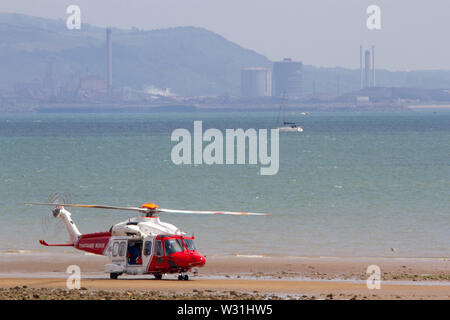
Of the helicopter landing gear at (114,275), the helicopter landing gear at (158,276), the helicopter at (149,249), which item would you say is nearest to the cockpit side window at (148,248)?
the helicopter at (149,249)

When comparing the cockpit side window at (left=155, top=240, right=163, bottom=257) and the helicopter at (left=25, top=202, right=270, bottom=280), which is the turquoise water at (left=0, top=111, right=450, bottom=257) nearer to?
the helicopter at (left=25, top=202, right=270, bottom=280)

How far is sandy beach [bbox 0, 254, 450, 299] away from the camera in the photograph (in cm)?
2361

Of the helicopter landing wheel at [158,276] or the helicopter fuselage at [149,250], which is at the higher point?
the helicopter fuselage at [149,250]

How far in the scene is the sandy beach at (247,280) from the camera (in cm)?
2361

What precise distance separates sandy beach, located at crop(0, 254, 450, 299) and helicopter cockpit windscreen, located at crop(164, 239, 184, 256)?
0.83 metres

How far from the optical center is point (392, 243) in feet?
130

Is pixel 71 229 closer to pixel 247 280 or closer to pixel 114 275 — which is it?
pixel 114 275

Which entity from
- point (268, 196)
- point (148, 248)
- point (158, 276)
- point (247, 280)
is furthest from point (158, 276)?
point (268, 196)

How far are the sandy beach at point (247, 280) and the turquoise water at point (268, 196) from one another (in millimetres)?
2312

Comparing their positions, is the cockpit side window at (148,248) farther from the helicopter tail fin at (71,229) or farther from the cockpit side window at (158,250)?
the helicopter tail fin at (71,229)

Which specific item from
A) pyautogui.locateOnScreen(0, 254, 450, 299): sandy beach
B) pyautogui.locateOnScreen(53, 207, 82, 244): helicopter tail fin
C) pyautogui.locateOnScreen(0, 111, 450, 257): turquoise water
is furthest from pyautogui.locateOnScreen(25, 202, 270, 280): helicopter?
pyautogui.locateOnScreen(0, 111, 450, 257): turquoise water
